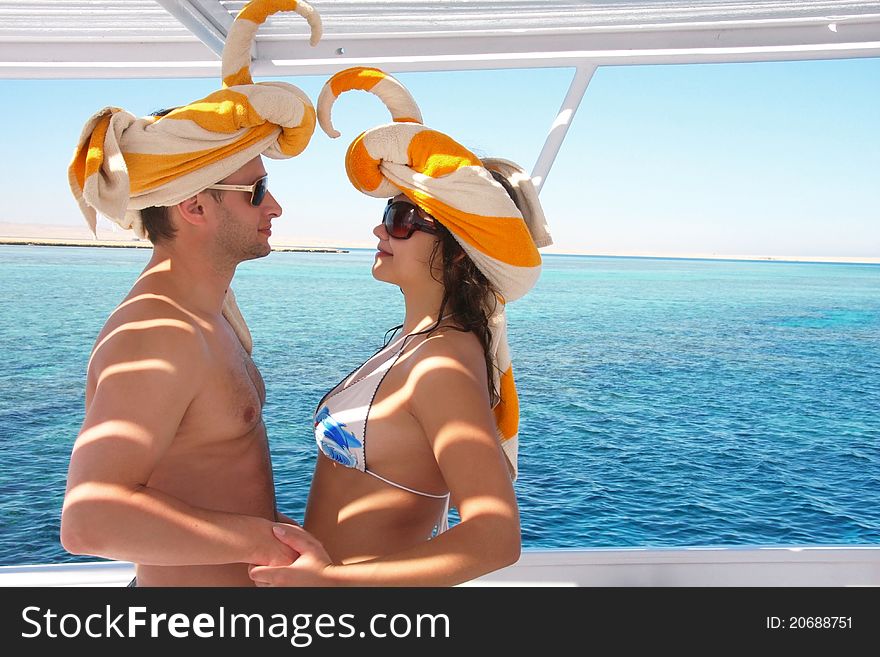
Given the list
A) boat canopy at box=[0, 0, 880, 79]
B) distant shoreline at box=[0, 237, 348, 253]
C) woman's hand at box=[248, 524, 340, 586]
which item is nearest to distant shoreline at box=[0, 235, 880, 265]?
distant shoreline at box=[0, 237, 348, 253]

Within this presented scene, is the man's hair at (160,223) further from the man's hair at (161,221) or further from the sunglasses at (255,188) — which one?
the sunglasses at (255,188)

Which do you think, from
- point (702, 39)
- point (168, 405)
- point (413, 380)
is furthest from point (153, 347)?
point (702, 39)

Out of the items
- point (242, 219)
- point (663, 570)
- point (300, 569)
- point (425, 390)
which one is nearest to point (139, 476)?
point (300, 569)

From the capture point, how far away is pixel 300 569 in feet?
4.59

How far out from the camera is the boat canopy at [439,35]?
9.86ft

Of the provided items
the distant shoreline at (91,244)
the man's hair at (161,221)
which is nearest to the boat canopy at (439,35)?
the man's hair at (161,221)

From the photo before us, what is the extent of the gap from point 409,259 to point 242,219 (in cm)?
37

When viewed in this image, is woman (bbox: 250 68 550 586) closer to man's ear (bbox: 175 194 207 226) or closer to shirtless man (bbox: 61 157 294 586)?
shirtless man (bbox: 61 157 294 586)

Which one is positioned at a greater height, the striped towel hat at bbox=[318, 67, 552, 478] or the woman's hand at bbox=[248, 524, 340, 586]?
the striped towel hat at bbox=[318, 67, 552, 478]

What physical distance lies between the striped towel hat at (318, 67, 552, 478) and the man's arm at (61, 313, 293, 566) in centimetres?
55

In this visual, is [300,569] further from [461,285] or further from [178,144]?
[178,144]

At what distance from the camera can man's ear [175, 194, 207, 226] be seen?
1.66 meters

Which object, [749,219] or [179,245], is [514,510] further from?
[749,219]
